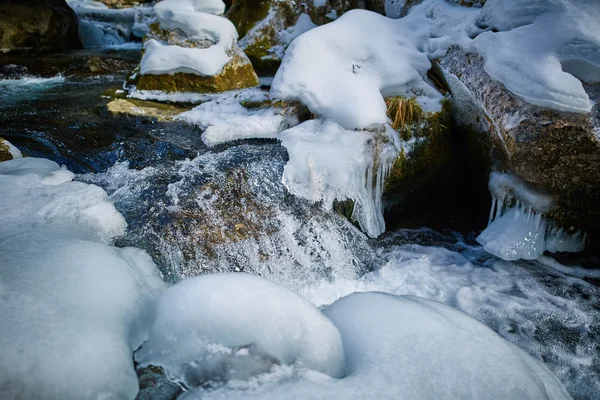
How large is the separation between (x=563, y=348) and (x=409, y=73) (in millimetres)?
3316

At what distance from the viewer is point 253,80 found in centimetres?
643

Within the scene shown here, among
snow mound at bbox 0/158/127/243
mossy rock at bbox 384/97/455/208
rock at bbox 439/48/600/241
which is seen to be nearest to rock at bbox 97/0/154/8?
snow mound at bbox 0/158/127/243

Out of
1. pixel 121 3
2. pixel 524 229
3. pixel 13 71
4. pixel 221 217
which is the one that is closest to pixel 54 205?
pixel 221 217

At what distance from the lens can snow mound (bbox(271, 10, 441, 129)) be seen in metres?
4.23

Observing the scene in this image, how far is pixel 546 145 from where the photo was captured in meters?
3.36

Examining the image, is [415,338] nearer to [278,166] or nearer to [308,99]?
[278,166]

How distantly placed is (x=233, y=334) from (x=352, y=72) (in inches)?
151

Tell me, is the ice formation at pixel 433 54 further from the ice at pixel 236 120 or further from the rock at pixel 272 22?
the rock at pixel 272 22

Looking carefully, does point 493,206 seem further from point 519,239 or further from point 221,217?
point 221,217

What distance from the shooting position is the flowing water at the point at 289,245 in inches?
119

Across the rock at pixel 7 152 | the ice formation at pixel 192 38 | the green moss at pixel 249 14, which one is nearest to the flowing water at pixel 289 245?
the rock at pixel 7 152

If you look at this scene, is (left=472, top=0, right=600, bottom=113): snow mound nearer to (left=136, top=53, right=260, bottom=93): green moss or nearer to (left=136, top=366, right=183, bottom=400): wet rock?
(left=136, top=366, right=183, bottom=400): wet rock

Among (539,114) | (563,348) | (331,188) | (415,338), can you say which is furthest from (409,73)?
(415,338)

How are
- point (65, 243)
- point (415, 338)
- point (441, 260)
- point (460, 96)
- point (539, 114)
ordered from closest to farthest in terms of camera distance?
point (415, 338) < point (65, 243) < point (539, 114) < point (441, 260) < point (460, 96)
